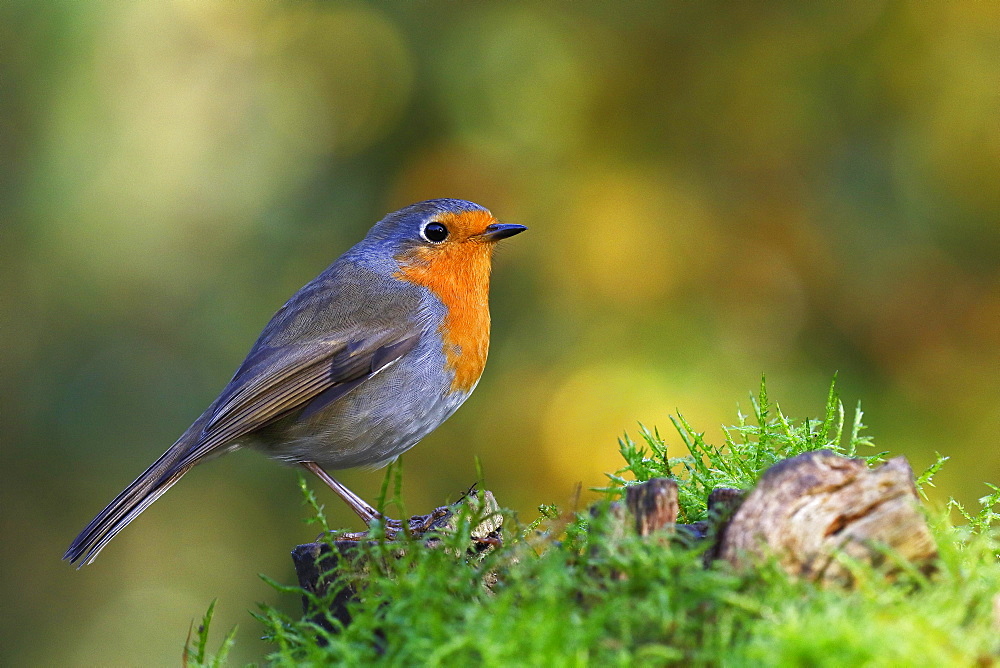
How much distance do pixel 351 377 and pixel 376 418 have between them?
0.72 ft

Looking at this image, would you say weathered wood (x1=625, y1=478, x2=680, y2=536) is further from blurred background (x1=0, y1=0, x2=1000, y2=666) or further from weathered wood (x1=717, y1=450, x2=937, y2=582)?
blurred background (x1=0, y1=0, x2=1000, y2=666)

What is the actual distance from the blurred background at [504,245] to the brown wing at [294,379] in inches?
47.5

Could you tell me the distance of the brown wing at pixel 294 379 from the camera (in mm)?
3812

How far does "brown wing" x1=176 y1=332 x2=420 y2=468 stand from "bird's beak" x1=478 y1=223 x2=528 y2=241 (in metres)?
0.65

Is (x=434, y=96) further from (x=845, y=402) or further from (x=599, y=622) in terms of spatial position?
(x=599, y=622)

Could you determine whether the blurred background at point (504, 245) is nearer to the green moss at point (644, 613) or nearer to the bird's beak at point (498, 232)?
the bird's beak at point (498, 232)

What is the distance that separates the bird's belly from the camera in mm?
3912

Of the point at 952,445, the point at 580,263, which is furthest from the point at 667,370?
the point at 952,445

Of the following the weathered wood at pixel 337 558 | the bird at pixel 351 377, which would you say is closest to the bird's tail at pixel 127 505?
the bird at pixel 351 377

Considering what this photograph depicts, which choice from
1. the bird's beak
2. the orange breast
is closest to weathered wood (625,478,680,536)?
the orange breast

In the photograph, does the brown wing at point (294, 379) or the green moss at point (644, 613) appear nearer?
the green moss at point (644, 613)

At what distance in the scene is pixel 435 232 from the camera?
4414 millimetres

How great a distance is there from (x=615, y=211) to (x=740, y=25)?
4.31 feet

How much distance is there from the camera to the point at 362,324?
4102 mm
